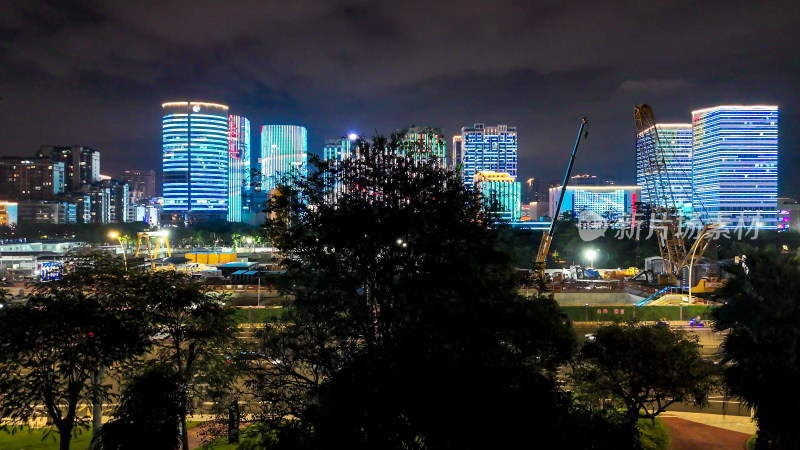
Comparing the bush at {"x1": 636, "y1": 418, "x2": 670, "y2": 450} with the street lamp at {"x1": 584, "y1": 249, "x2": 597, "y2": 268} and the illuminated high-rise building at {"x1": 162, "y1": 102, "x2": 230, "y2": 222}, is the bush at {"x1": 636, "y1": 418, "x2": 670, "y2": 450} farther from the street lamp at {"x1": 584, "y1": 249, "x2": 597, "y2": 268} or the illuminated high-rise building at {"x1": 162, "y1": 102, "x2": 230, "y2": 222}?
the illuminated high-rise building at {"x1": 162, "y1": 102, "x2": 230, "y2": 222}

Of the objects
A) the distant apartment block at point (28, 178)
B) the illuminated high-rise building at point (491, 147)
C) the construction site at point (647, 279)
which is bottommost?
the construction site at point (647, 279)

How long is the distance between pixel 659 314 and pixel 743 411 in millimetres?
10859

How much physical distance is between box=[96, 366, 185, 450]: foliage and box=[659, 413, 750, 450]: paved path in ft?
39.7

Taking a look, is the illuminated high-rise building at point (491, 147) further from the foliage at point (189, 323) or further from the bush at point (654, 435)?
the foliage at point (189, 323)

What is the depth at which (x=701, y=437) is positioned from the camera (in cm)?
1383

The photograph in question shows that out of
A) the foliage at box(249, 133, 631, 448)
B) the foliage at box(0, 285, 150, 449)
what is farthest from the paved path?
the foliage at box(0, 285, 150, 449)

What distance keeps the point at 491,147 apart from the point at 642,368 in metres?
190

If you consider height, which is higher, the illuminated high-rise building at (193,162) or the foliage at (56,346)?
the illuminated high-rise building at (193,162)

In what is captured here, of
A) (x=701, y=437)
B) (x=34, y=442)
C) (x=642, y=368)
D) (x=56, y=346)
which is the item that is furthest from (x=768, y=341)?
(x=34, y=442)

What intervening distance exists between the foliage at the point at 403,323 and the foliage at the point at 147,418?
1.63m

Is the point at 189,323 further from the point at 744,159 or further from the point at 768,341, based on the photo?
the point at 744,159

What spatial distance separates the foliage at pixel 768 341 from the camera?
8.60m

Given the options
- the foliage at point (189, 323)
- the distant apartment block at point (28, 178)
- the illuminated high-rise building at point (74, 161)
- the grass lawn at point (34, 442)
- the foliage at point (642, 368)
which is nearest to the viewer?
the foliage at point (642, 368)

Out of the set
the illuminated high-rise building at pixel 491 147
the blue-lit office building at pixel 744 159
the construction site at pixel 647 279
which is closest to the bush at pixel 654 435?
the construction site at pixel 647 279
